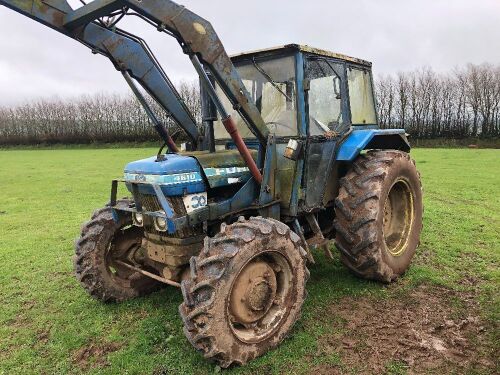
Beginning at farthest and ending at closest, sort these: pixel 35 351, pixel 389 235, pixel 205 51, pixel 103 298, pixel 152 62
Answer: pixel 389 235 → pixel 103 298 → pixel 152 62 → pixel 35 351 → pixel 205 51

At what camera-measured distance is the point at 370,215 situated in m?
4.48

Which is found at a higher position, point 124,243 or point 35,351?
A: point 124,243

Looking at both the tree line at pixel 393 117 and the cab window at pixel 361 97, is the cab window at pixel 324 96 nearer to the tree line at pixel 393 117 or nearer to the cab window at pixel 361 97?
the cab window at pixel 361 97

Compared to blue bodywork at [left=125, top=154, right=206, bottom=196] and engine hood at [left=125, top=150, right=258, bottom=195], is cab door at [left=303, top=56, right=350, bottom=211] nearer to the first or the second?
engine hood at [left=125, top=150, right=258, bottom=195]

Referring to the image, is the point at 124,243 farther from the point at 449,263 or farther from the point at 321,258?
the point at 449,263

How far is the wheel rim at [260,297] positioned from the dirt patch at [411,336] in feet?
1.63

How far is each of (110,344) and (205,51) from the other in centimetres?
279

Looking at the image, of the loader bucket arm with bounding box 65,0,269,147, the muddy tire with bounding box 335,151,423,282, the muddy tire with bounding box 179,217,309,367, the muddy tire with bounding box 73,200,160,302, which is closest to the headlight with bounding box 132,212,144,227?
the muddy tire with bounding box 73,200,160,302

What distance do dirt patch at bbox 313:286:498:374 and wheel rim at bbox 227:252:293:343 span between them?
0.50m

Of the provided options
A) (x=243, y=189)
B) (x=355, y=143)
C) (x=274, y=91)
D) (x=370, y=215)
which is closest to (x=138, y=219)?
(x=243, y=189)

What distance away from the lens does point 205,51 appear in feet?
11.7

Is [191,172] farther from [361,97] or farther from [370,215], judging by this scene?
[361,97]

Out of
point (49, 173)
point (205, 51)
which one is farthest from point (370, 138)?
point (49, 173)

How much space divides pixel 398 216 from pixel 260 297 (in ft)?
8.86
